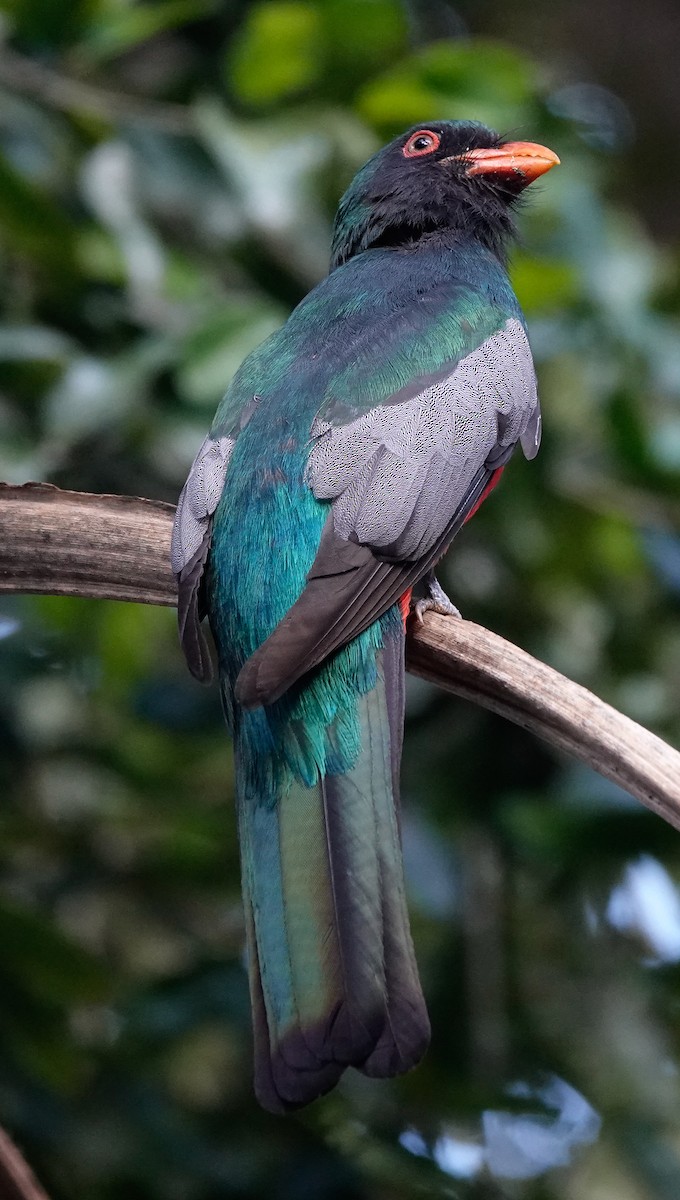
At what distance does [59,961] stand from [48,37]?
2.64 meters

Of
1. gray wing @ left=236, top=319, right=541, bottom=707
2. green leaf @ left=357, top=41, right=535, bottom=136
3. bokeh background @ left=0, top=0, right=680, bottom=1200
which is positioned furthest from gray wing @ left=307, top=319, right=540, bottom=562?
green leaf @ left=357, top=41, right=535, bottom=136


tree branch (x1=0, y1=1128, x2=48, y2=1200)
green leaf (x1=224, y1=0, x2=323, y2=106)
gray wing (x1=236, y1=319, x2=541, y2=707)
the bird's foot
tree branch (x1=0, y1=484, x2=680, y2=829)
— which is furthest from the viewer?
green leaf (x1=224, y1=0, x2=323, y2=106)

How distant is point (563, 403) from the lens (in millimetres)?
5137

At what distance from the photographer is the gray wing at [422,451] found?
3219mm

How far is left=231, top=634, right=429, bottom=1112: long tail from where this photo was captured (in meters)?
2.58

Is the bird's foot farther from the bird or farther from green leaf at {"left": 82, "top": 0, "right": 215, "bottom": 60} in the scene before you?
green leaf at {"left": 82, "top": 0, "right": 215, "bottom": 60}

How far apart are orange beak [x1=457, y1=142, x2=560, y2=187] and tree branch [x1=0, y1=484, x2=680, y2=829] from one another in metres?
1.84

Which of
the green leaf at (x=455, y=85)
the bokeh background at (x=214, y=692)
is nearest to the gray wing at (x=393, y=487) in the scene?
the bokeh background at (x=214, y=692)

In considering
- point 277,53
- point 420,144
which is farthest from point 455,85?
point 277,53

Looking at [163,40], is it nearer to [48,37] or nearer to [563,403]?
[48,37]

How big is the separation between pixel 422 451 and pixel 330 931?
120cm

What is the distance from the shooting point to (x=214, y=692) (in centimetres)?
507

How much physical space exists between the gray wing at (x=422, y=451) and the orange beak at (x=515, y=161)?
0.86 m

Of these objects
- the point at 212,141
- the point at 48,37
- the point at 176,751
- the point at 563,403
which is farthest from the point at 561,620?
the point at 48,37
